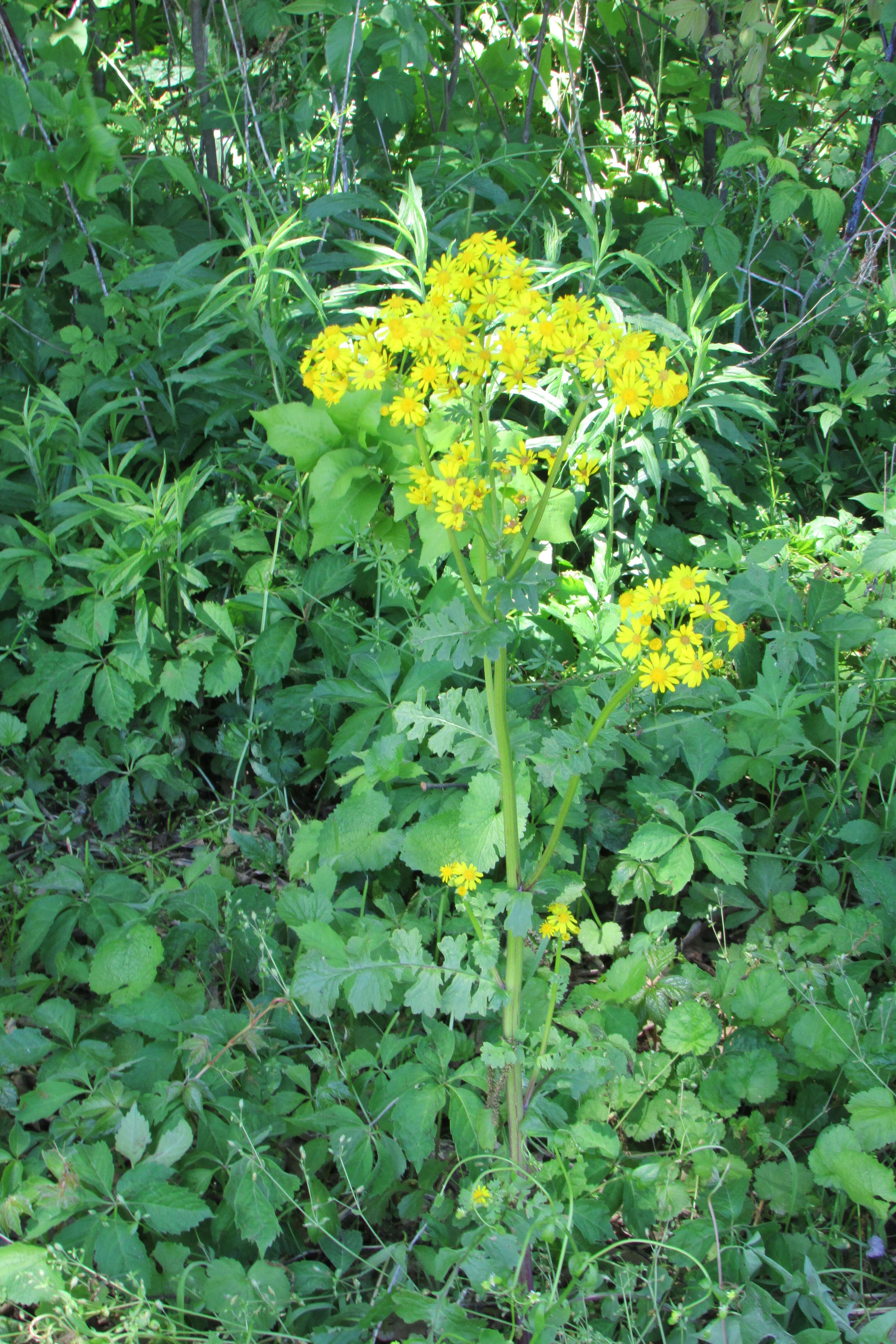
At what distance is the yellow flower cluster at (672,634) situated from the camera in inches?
44.2

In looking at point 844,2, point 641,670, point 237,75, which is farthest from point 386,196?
point 641,670

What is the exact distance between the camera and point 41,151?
2.38m

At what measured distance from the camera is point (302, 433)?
6.94ft

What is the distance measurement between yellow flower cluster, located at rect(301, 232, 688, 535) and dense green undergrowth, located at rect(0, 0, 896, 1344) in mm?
65

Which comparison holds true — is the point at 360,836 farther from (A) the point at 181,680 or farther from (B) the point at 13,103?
(B) the point at 13,103

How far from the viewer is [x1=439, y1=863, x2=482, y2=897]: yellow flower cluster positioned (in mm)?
1465

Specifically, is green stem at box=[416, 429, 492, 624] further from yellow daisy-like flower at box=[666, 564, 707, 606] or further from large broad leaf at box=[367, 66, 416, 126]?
large broad leaf at box=[367, 66, 416, 126]

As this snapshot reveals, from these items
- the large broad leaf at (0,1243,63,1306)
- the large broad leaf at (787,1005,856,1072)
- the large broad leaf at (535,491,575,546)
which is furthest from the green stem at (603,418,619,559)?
the large broad leaf at (0,1243,63,1306)

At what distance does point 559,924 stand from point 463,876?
163 mm

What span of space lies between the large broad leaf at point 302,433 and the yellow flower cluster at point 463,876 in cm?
101

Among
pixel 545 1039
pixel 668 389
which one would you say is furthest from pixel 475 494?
pixel 545 1039

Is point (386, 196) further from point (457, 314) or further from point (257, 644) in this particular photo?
point (457, 314)

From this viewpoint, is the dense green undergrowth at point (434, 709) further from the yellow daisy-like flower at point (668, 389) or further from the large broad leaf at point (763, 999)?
the yellow daisy-like flower at point (668, 389)

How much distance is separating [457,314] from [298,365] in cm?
116
